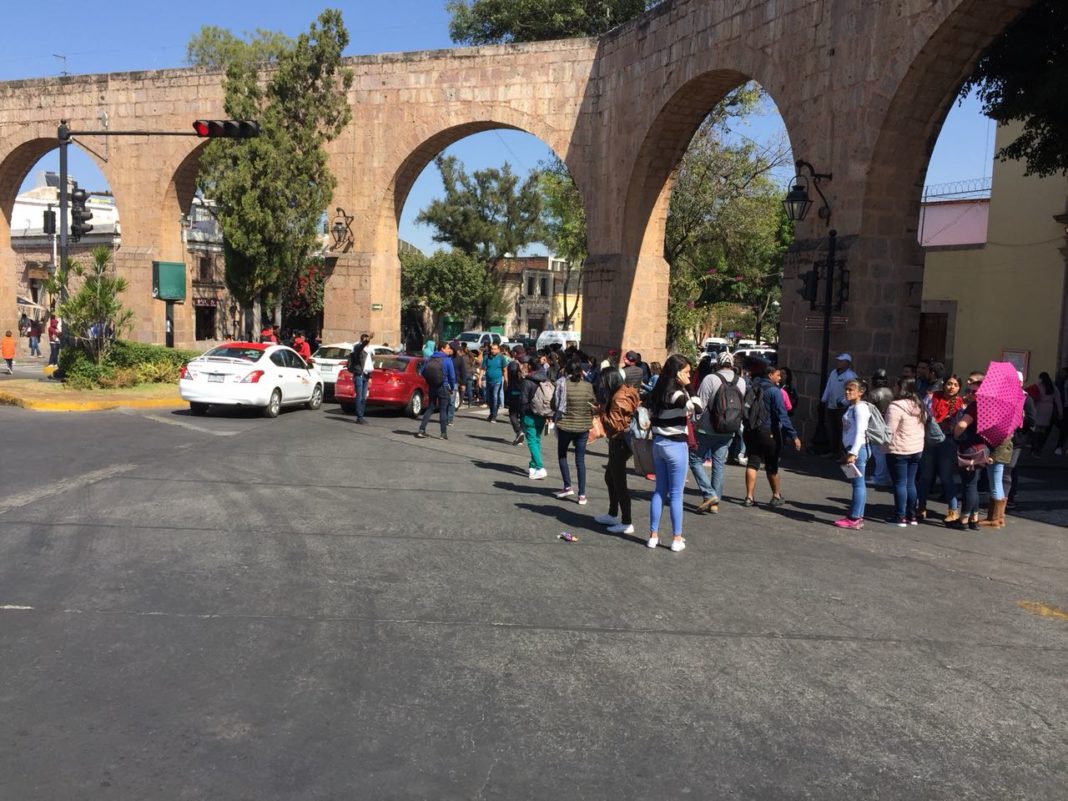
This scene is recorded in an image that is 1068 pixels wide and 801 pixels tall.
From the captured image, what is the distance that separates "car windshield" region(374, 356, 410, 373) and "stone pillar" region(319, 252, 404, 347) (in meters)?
7.41

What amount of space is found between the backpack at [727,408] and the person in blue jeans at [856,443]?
1063 millimetres

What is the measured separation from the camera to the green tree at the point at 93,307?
18344 millimetres

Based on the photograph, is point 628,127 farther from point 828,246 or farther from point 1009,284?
point 1009,284

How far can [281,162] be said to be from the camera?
22.7 metres

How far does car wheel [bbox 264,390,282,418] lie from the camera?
16641 mm

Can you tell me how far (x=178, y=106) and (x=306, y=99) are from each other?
5.68 metres

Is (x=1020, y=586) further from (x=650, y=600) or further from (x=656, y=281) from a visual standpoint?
(x=656, y=281)

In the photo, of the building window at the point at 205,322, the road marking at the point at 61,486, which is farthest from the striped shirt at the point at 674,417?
Result: the building window at the point at 205,322

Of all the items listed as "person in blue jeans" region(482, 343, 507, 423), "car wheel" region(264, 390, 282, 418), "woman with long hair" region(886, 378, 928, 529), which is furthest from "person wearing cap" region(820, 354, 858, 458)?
"car wheel" region(264, 390, 282, 418)

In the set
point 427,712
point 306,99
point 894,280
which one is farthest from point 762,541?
point 306,99

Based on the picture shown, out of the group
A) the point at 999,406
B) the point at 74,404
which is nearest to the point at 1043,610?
the point at 999,406

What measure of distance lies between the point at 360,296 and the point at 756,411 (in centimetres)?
1771

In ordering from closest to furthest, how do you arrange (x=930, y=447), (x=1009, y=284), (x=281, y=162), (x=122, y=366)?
(x=930, y=447), (x=122, y=366), (x=1009, y=284), (x=281, y=162)

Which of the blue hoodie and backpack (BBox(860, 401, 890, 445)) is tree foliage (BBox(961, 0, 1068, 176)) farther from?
the blue hoodie
